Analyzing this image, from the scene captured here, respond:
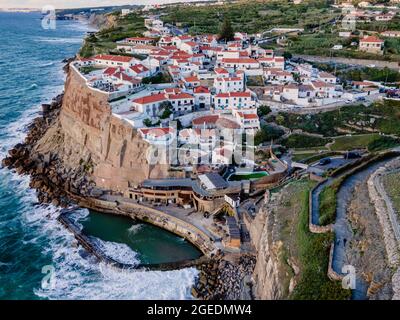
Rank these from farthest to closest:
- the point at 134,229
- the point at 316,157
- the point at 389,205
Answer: the point at 316,157
the point at 134,229
the point at 389,205

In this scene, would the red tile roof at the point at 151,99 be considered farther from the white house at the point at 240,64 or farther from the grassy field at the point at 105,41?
the grassy field at the point at 105,41

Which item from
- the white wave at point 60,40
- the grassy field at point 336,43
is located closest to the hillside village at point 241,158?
the grassy field at point 336,43

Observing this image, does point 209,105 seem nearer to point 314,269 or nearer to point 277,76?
point 277,76

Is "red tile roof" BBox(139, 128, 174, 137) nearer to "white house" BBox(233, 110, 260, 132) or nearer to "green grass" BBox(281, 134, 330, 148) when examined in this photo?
"white house" BBox(233, 110, 260, 132)

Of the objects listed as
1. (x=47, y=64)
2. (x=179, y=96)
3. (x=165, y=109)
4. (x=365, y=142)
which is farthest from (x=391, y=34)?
(x=47, y=64)

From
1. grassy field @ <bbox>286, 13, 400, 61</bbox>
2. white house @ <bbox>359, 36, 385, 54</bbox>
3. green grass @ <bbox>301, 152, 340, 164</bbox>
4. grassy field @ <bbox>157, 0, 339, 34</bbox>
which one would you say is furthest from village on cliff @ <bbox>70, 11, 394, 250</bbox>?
grassy field @ <bbox>157, 0, 339, 34</bbox>

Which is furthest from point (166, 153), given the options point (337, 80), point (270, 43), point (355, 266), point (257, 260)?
point (270, 43)

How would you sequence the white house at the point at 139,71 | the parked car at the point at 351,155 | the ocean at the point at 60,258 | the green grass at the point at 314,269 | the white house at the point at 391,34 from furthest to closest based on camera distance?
the white house at the point at 391,34 < the white house at the point at 139,71 < the parked car at the point at 351,155 < the ocean at the point at 60,258 < the green grass at the point at 314,269
